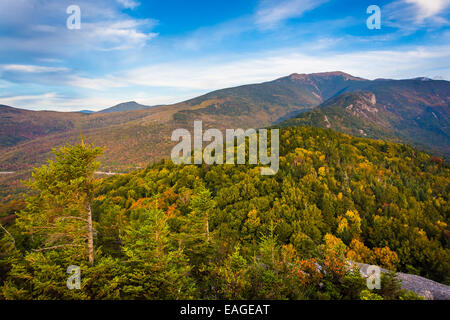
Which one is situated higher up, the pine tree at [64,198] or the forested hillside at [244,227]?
the pine tree at [64,198]

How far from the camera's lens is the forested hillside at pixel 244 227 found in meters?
12.0

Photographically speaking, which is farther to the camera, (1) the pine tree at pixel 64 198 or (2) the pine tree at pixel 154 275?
(2) the pine tree at pixel 154 275

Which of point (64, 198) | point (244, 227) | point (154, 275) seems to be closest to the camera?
point (64, 198)

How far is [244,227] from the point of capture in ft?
138

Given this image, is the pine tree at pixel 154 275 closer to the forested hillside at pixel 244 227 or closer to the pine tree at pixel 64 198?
the forested hillside at pixel 244 227

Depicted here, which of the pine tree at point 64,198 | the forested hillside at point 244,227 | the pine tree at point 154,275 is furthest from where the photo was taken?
the pine tree at point 154,275

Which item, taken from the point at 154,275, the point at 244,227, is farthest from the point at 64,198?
the point at 244,227

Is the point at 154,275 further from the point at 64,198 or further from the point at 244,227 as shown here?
the point at 244,227

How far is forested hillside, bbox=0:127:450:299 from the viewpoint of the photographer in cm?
1202

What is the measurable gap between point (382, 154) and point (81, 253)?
319ft

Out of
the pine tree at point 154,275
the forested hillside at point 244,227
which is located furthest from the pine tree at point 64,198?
the pine tree at point 154,275

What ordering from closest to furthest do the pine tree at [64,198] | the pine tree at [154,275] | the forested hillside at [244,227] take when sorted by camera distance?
the pine tree at [64,198] < the forested hillside at [244,227] < the pine tree at [154,275]

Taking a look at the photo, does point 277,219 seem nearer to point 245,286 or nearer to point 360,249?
point 360,249
